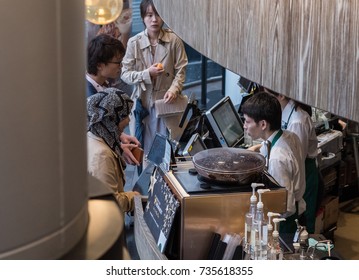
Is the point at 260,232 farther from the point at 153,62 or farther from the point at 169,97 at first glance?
the point at 153,62

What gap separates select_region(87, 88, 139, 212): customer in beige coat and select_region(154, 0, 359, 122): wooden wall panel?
7.68ft

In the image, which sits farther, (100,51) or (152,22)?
(152,22)

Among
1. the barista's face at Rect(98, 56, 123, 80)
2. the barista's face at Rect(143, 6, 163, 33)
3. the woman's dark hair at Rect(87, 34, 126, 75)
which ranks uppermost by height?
A: the barista's face at Rect(143, 6, 163, 33)

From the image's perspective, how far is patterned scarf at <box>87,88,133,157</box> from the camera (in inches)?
116

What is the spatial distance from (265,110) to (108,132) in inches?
37.0

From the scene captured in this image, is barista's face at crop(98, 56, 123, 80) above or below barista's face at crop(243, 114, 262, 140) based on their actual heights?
above

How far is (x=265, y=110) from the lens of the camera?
11.0 ft

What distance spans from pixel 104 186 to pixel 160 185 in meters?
2.21

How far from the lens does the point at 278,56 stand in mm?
497

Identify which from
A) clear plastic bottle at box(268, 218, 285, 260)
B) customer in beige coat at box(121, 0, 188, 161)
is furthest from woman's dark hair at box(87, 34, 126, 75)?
clear plastic bottle at box(268, 218, 285, 260)

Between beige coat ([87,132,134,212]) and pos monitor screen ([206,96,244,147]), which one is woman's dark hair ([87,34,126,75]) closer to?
beige coat ([87,132,134,212])

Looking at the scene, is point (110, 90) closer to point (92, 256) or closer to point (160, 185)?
point (160, 185)

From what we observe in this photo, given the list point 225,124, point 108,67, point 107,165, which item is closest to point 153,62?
point 225,124
